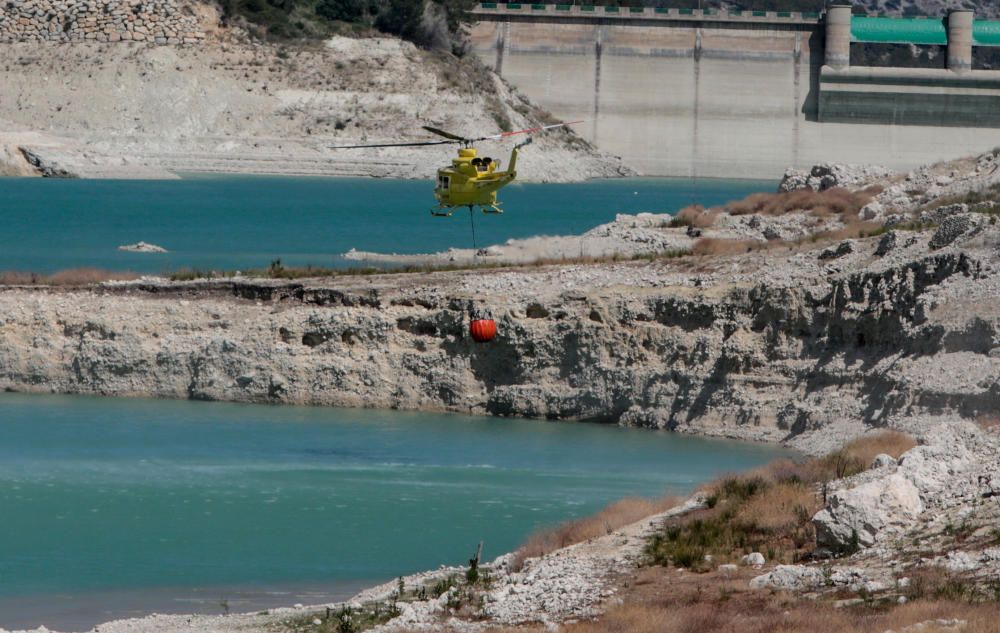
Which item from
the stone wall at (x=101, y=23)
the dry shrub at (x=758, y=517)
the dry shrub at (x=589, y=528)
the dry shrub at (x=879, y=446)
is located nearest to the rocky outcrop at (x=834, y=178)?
the dry shrub at (x=879, y=446)

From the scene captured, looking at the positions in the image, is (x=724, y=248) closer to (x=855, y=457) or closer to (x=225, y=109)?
(x=855, y=457)

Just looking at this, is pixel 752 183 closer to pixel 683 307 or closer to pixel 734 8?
pixel 734 8

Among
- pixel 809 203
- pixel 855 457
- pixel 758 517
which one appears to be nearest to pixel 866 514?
pixel 758 517

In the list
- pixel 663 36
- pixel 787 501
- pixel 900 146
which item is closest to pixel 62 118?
pixel 663 36

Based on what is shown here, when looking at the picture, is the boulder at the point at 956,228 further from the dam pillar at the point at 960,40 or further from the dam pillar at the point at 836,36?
the dam pillar at the point at 960,40

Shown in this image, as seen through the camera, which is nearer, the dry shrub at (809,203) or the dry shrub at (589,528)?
the dry shrub at (589,528)

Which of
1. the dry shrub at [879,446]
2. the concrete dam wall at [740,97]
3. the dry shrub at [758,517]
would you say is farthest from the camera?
the concrete dam wall at [740,97]
